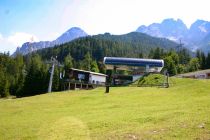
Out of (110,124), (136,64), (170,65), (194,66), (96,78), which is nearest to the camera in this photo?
(110,124)

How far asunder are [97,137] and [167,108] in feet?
32.5

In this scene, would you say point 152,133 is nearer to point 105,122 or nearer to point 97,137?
point 97,137

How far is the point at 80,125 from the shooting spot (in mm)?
23484

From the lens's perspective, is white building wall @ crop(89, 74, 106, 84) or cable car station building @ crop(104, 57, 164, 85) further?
white building wall @ crop(89, 74, 106, 84)

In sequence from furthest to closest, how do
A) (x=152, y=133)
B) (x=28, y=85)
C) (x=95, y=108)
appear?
(x=28, y=85) → (x=95, y=108) → (x=152, y=133)

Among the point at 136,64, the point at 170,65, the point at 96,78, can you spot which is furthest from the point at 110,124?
the point at 170,65

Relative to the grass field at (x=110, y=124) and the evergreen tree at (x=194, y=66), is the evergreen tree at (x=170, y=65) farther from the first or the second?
the grass field at (x=110, y=124)

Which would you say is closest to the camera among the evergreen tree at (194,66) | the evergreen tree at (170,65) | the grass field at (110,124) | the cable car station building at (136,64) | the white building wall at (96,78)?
the grass field at (110,124)

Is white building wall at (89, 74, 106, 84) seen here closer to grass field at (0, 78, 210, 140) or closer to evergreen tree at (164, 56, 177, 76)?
evergreen tree at (164, 56, 177, 76)

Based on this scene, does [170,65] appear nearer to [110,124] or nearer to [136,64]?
[136,64]

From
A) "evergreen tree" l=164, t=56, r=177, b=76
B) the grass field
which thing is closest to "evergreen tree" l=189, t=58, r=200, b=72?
"evergreen tree" l=164, t=56, r=177, b=76

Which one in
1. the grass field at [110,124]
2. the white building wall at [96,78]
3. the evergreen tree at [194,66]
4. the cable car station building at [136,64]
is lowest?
the grass field at [110,124]

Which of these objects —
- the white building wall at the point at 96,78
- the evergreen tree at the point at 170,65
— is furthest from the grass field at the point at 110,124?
the evergreen tree at the point at 170,65

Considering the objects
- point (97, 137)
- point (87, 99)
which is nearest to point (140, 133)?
point (97, 137)
